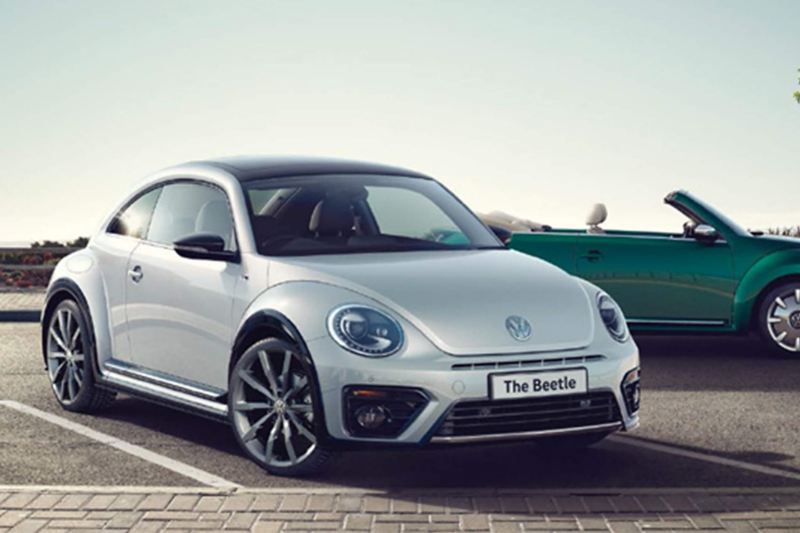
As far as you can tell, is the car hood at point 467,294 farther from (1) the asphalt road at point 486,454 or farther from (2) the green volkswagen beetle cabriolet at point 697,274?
(2) the green volkswagen beetle cabriolet at point 697,274

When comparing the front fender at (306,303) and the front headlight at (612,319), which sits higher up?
the front fender at (306,303)

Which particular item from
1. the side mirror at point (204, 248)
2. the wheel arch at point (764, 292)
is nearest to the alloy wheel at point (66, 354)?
the side mirror at point (204, 248)

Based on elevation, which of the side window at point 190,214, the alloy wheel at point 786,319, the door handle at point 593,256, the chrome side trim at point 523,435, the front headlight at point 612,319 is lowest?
the alloy wheel at point 786,319

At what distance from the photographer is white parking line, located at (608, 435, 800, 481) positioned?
7.08 m

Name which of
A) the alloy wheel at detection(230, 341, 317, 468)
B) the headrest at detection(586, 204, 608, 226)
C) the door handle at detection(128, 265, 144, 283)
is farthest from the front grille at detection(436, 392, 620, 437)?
the headrest at detection(586, 204, 608, 226)

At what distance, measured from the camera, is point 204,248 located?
741 centimetres

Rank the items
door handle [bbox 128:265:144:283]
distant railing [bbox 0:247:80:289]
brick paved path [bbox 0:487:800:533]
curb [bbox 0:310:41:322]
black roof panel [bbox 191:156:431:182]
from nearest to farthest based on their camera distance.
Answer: brick paved path [bbox 0:487:800:533] → black roof panel [bbox 191:156:431:182] → door handle [bbox 128:265:144:283] → curb [bbox 0:310:41:322] → distant railing [bbox 0:247:80:289]

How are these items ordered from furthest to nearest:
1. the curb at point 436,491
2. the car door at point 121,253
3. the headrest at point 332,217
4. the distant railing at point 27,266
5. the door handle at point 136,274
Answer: the distant railing at point 27,266 → the car door at point 121,253 → the door handle at point 136,274 → the headrest at point 332,217 → the curb at point 436,491

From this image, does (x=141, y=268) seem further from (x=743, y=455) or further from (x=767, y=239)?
(x=767, y=239)

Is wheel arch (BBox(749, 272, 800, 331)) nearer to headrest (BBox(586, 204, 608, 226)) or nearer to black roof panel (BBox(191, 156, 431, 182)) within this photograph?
headrest (BBox(586, 204, 608, 226))

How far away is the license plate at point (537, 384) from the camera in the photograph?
21.1 feet

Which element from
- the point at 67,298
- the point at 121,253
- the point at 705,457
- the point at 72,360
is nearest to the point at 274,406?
the point at 121,253

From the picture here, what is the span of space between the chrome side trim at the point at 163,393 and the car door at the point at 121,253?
0.43 ft

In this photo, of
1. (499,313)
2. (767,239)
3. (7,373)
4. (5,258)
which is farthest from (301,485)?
(5,258)
